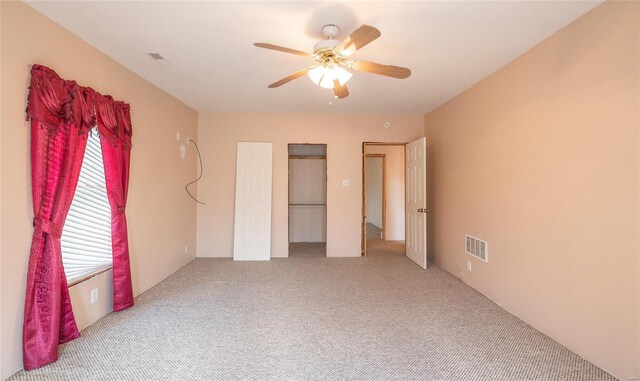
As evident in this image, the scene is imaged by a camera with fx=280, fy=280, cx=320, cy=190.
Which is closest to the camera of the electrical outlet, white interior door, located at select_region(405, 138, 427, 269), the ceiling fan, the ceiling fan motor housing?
the ceiling fan

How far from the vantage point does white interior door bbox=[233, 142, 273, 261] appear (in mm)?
4703

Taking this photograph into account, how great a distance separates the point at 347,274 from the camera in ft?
13.0

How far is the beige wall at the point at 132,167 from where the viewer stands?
181cm

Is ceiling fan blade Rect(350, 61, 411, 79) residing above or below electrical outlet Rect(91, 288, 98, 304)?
above

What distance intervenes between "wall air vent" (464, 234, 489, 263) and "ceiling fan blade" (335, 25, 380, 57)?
2610 mm

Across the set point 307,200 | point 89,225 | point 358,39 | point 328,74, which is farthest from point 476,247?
point 89,225

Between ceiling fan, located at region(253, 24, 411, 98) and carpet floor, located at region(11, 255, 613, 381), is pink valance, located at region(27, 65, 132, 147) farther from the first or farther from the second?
carpet floor, located at region(11, 255, 613, 381)

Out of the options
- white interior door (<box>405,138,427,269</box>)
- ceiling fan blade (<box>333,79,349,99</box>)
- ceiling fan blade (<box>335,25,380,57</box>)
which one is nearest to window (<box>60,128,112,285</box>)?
ceiling fan blade (<box>333,79,349,99</box>)

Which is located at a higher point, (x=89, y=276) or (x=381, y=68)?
(x=381, y=68)

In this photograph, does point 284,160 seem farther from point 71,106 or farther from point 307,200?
point 71,106

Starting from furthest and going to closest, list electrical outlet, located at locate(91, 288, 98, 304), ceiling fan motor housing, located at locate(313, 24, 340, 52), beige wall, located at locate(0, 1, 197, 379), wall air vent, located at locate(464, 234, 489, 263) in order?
1. wall air vent, located at locate(464, 234, 489, 263)
2. electrical outlet, located at locate(91, 288, 98, 304)
3. ceiling fan motor housing, located at locate(313, 24, 340, 52)
4. beige wall, located at locate(0, 1, 197, 379)

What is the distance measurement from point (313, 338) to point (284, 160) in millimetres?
3110

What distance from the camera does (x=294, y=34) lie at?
229 centimetres

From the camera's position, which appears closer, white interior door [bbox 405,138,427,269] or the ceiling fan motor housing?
the ceiling fan motor housing
